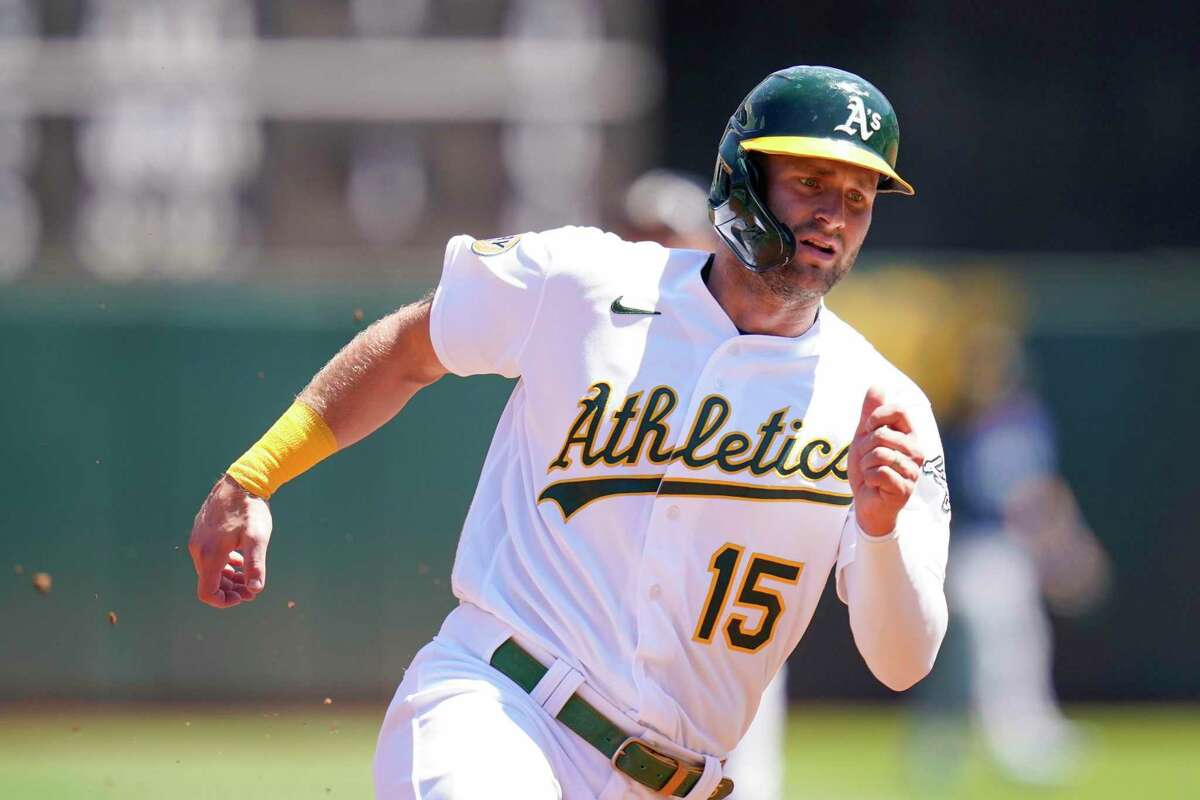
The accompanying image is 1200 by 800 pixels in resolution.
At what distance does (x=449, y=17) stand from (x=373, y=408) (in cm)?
1283

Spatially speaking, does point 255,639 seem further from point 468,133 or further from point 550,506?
point 550,506

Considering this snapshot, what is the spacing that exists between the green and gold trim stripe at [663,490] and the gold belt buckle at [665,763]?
1.61 ft

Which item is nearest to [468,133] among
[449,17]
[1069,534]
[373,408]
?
[449,17]

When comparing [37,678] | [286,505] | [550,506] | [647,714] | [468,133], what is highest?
[550,506]

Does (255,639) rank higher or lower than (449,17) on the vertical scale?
lower

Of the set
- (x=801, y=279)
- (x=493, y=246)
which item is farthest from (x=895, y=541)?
(x=493, y=246)

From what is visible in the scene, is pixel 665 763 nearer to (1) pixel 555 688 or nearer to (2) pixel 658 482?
(1) pixel 555 688

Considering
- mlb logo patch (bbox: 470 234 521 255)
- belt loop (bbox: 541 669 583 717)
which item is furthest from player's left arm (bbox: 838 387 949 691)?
mlb logo patch (bbox: 470 234 521 255)

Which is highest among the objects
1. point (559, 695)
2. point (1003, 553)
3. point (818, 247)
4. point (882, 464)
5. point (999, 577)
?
point (818, 247)

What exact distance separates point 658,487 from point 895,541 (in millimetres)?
527

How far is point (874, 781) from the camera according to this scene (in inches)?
408

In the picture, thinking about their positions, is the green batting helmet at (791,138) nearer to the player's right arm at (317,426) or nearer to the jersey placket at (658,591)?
the jersey placket at (658,591)

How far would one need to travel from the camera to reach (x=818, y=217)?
13.6ft

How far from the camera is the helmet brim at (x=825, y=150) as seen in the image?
161 inches
